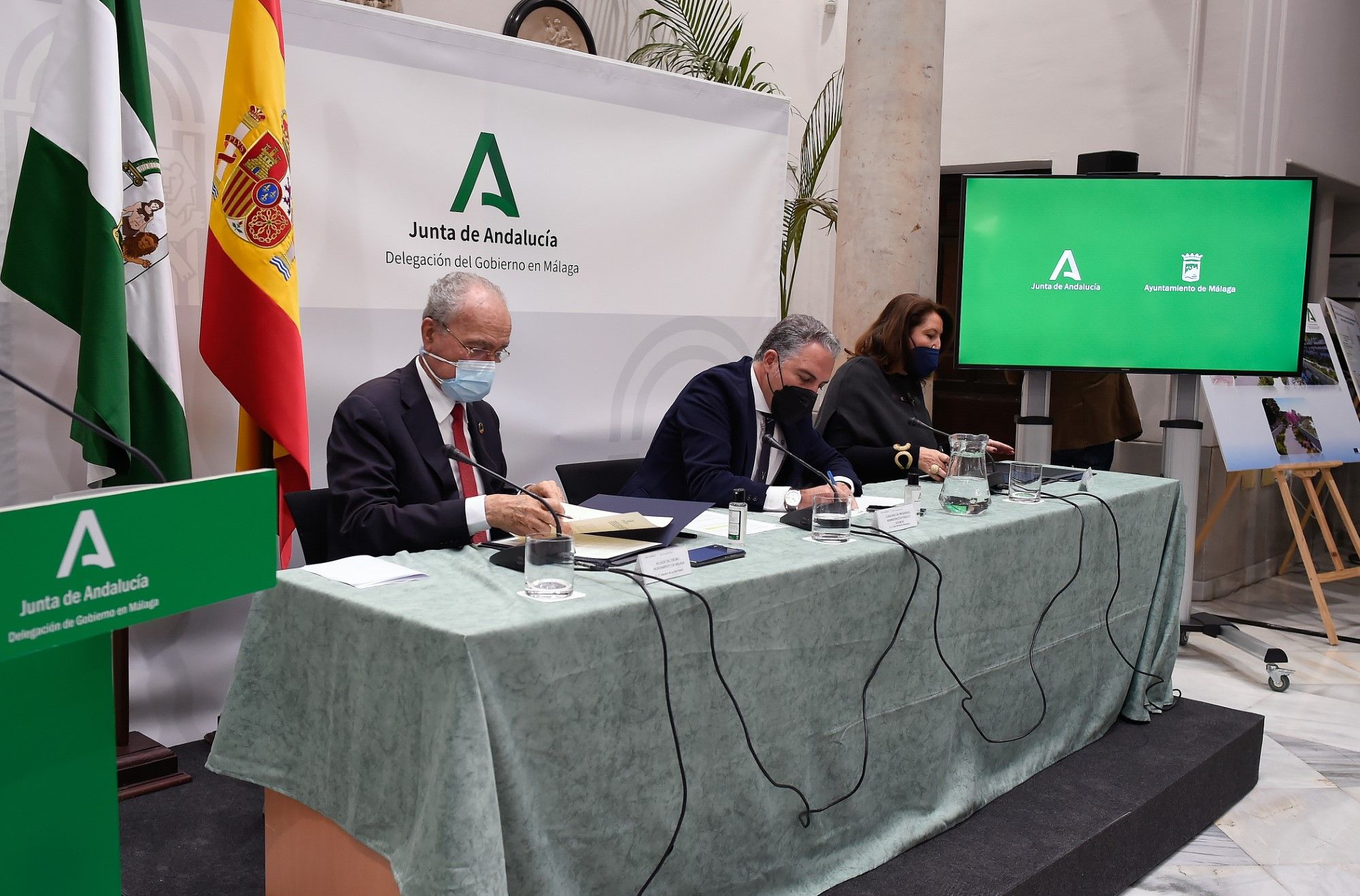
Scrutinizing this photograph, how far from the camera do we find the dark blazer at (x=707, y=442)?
9.37 feet

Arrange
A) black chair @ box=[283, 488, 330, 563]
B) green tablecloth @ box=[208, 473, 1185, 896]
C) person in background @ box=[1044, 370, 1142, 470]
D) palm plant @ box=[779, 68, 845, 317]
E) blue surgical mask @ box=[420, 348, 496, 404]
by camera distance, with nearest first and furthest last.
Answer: green tablecloth @ box=[208, 473, 1185, 896]
black chair @ box=[283, 488, 330, 563]
blue surgical mask @ box=[420, 348, 496, 404]
person in background @ box=[1044, 370, 1142, 470]
palm plant @ box=[779, 68, 845, 317]

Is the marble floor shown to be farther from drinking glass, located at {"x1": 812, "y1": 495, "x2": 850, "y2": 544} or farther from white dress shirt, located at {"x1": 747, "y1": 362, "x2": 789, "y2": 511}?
white dress shirt, located at {"x1": 747, "y1": 362, "x2": 789, "y2": 511}

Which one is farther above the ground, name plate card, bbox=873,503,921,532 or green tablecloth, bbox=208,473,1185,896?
name plate card, bbox=873,503,921,532

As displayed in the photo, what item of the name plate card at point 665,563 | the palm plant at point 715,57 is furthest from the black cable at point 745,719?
the palm plant at point 715,57

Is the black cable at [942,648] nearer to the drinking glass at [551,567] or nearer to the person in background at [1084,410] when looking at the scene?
the drinking glass at [551,567]

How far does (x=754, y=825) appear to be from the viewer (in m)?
1.91

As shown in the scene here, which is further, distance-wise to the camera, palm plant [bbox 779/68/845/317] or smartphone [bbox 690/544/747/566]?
palm plant [bbox 779/68/845/317]

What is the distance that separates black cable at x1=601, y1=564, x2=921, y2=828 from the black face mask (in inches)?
34.6

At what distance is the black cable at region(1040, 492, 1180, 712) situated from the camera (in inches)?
113

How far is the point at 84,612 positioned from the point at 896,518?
1579 millimetres

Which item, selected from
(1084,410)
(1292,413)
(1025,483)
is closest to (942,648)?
(1025,483)

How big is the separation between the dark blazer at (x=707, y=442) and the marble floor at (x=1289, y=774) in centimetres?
124

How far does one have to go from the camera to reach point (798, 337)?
9.58 ft

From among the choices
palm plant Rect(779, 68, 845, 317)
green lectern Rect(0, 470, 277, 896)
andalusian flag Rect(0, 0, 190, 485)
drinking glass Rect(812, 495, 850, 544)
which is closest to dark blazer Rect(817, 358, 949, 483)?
drinking glass Rect(812, 495, 850, 544)
